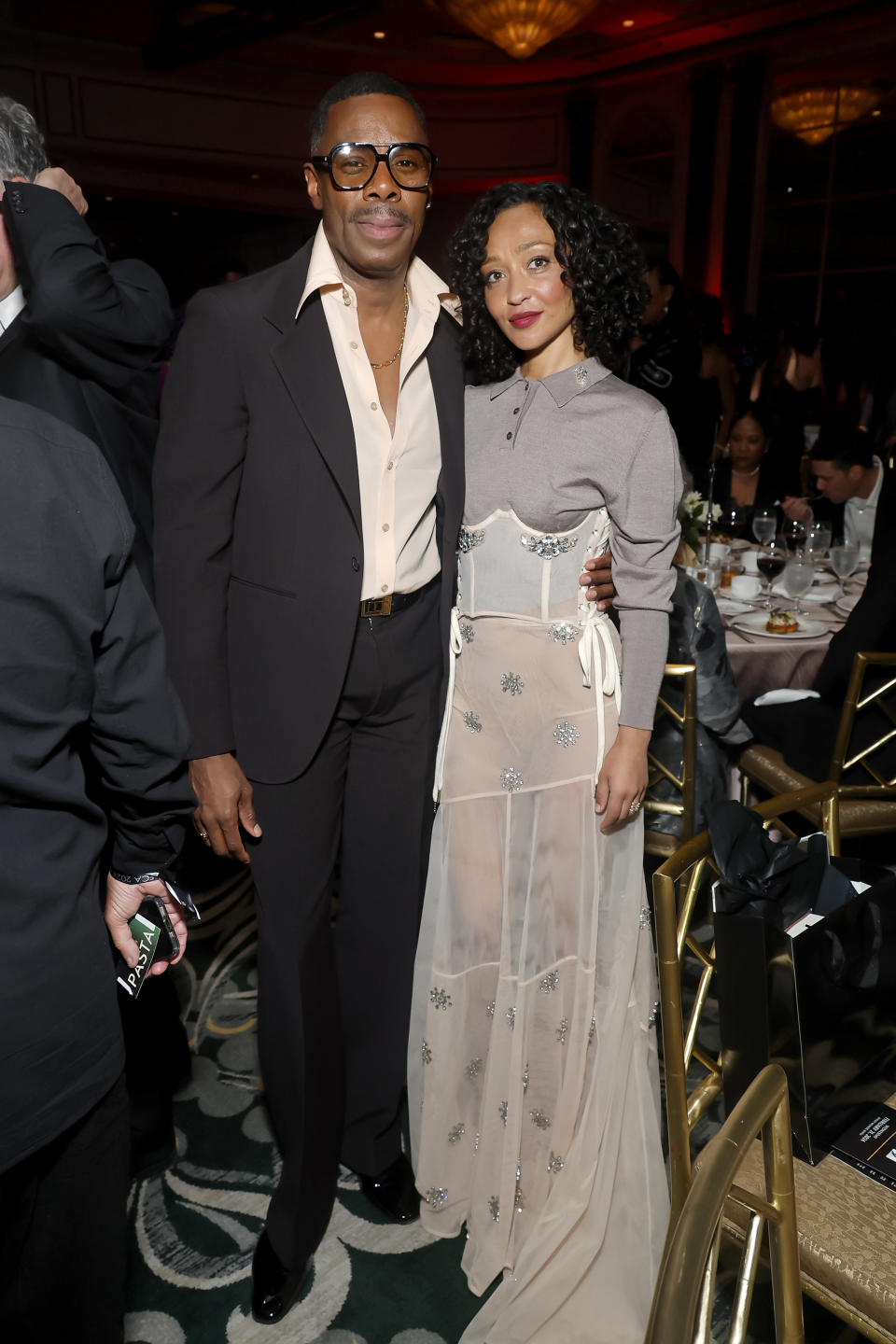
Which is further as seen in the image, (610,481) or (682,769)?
(682,769)

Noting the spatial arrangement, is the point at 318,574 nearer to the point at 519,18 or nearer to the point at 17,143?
the point at 17,143

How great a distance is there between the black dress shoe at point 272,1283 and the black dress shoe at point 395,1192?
7.7 inches

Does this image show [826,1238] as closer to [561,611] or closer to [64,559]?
[561,611]

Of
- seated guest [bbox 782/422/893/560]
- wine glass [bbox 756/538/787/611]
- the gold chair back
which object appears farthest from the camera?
seated guest [bbox 782/422/893/560]

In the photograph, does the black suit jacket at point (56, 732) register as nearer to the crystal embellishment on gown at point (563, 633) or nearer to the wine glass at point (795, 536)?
the crystal embellishment on gown at point (563, 633)

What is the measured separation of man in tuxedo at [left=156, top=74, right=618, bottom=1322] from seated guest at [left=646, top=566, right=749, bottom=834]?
0.77m

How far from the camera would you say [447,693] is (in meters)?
1.84

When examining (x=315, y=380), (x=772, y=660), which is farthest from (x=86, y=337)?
(x=772, y=660)

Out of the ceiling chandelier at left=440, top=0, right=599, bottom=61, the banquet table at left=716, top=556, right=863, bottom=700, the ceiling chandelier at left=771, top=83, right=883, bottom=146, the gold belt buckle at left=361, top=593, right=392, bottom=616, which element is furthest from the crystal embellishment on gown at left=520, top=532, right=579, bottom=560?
the ceiling chandelier at left=771, top=83, right=883, bottom=146

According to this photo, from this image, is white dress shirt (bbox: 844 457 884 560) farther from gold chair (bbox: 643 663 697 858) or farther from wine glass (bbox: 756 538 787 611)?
gold chair (bbox: 643 663 697 858)

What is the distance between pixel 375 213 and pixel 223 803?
95cm

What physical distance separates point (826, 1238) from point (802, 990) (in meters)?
0.26

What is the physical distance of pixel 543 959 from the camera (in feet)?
5.82

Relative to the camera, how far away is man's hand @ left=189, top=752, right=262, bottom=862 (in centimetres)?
160
